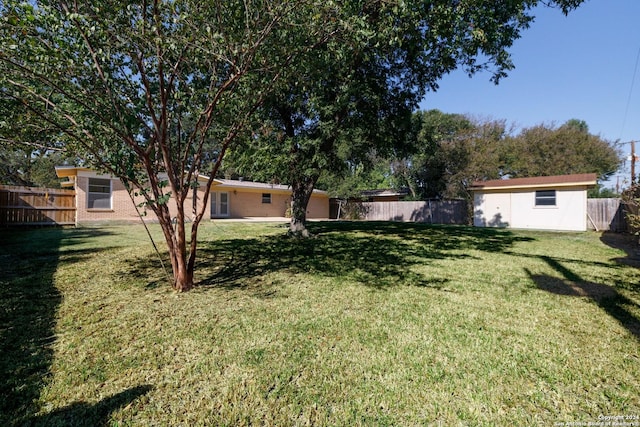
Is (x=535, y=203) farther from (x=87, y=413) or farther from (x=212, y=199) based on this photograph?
(x=87, y=413)

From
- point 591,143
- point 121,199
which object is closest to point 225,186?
point 121,199

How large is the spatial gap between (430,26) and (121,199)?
1499 cm

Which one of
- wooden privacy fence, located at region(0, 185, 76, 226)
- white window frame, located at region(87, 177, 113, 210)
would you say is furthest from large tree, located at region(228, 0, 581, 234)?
wooden privacy fence, located at region(0, 185, 76, 226)

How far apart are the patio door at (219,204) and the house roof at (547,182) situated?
52.7 ft

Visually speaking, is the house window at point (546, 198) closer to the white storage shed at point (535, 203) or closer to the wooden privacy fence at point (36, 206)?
the white storage shed at point (535, 203)

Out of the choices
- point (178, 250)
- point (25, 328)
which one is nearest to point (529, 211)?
point (178, 250)

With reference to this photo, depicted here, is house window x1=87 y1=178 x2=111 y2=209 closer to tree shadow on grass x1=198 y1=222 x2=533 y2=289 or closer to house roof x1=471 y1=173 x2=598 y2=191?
tree shadow on grass x1=198 y1=222 x2=533 y2=289

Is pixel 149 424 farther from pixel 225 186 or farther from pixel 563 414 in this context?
pixel 225 186

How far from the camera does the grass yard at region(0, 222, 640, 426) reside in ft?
6.62

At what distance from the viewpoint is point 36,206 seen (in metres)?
12.7

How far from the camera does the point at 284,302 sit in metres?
4.02

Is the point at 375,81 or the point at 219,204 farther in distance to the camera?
the point at 219,204

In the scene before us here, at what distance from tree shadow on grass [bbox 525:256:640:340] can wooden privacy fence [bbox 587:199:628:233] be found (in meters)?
11.8

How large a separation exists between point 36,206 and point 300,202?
11519 millimetres
